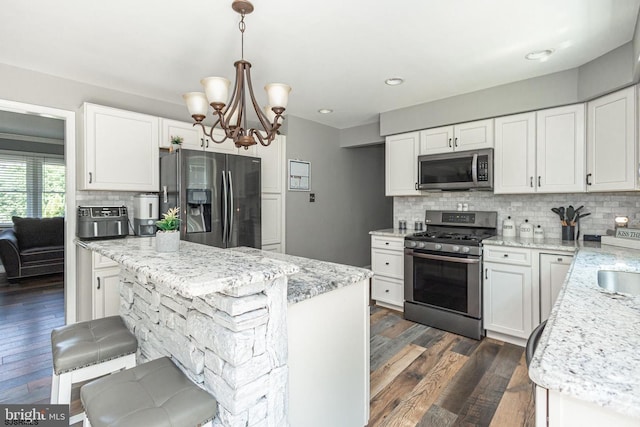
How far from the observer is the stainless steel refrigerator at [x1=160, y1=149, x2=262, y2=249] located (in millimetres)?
2928

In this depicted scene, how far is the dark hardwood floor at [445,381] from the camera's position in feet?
6.21

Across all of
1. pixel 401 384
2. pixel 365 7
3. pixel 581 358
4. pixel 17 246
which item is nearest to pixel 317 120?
pixel 365 7

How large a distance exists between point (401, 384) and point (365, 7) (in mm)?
2470

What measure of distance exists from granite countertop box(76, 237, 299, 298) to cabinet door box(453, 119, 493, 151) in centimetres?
291

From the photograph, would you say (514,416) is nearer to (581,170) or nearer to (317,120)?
(581,170)

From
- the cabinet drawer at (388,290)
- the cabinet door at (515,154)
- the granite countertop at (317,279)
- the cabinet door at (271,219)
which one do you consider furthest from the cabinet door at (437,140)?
the granite countertop at (317,279)

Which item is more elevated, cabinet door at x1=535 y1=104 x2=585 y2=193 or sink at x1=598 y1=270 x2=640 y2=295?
cabinet door at x1=535 y1=104 x2=585 y2=193

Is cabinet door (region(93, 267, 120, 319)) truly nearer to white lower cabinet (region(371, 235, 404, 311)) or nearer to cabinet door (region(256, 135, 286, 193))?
cabinet door (region(256, 135, 286, 193))

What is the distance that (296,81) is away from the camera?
115 inches

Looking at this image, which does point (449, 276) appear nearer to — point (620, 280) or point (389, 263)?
point (389, 263)

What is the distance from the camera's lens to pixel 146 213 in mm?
3008

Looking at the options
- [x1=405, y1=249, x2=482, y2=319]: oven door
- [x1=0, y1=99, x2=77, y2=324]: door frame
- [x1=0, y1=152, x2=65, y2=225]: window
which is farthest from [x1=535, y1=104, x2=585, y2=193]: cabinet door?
[x1=0, y1=152, x2=65, y2=225]: window

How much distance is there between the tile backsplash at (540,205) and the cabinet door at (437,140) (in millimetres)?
590

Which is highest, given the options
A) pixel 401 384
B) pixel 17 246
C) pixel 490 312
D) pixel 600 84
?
pixel 600 84
